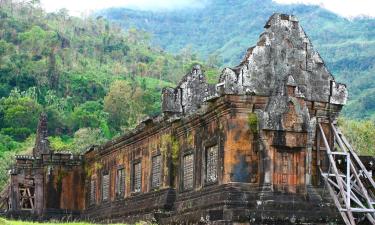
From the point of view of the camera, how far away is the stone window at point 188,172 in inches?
857

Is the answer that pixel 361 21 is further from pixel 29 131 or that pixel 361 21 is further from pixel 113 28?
pixel 29 131

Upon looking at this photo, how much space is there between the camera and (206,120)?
20406 mm

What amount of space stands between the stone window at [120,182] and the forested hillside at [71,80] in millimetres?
26873

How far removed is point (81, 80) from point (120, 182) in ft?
196

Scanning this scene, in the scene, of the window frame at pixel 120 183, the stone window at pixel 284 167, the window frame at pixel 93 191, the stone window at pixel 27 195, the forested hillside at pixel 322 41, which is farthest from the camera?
the forested hillside at pixel 322 41

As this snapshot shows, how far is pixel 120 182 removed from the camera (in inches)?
1158

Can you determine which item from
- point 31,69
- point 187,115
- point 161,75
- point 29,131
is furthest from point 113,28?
point 187,115

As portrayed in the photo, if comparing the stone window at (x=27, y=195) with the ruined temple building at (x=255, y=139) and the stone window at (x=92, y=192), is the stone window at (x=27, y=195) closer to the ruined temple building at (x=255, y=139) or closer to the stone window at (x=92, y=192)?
the stone window at (x=92, y=192)

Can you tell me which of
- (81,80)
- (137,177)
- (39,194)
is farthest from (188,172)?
(81,80)

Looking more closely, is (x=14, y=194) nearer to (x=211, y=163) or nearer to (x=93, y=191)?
(x=93, y=191)

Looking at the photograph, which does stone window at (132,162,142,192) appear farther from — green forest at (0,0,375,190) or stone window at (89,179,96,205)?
green forest at (0,0,375,190)

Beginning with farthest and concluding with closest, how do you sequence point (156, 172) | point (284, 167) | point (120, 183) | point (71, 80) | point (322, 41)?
point (322, 41) → point (71, 80) → point (120, 183) → point (156, 172) → point (284, 167)

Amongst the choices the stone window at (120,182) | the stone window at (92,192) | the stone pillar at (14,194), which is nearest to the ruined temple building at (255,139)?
the stone window at (120,182)

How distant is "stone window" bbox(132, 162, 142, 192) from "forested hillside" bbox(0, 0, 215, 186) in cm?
2884
